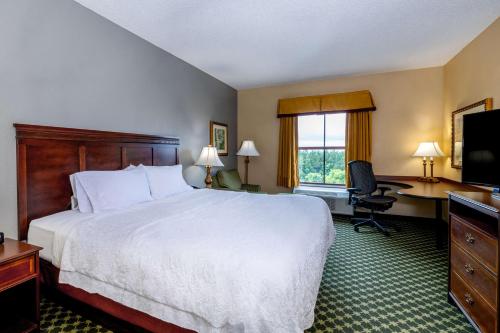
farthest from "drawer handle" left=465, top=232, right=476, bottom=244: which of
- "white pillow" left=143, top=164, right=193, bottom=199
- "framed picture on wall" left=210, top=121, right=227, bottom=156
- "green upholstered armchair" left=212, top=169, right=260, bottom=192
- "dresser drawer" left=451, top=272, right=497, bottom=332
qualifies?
"framed picture on wall" left=210, top=121, right=227, bottom=156

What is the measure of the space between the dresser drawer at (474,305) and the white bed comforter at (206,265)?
3.38 feet

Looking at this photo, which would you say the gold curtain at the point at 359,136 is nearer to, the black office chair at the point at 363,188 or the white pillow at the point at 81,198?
the black office chair at the point at 363,188

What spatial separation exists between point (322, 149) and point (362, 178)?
1327mm

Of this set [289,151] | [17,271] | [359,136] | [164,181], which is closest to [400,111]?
[359,136]

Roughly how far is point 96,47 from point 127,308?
8.05ft

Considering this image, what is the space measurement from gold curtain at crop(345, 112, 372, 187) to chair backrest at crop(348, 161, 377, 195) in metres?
0.72

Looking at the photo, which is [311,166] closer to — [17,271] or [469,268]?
[469,268]

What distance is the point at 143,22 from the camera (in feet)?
8.80

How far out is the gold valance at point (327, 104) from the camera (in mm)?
4410

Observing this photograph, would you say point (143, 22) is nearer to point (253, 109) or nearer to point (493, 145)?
point (253, 109)

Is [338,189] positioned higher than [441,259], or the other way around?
[338,189]

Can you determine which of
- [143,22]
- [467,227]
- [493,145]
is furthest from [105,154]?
[493,145]

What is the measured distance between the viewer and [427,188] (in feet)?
10.8

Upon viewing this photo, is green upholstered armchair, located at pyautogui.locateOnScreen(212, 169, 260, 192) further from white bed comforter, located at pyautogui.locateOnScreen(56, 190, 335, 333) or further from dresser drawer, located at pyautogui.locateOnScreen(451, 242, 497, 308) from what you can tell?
dresser drawer, located at pyautogui.locateOnScreen(451, 242, 497, 308)
